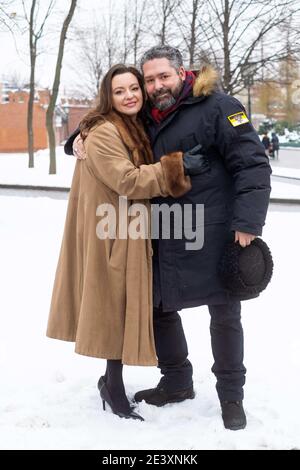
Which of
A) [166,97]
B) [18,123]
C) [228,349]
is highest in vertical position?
[166,97]

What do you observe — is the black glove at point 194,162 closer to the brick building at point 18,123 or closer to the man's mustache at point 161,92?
the man's mustache at point 161,92

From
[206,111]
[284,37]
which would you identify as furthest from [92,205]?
[284,37]

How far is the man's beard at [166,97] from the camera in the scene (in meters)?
3.19

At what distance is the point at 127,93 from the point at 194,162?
1.72 feet

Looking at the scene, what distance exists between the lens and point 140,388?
12.7ft

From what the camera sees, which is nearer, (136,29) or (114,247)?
(114,247)

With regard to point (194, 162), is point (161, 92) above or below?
above

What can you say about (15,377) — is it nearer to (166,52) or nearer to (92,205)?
(92,205)

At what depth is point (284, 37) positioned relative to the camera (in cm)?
1878

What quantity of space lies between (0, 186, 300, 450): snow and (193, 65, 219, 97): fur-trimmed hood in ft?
5.82

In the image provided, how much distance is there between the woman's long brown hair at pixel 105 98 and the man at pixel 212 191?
0.20 ft

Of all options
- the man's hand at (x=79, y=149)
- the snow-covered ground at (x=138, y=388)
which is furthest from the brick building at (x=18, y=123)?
the man's hand at (x=79, y=149)

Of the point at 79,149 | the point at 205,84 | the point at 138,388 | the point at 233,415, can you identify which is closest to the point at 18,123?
the point at 138,388

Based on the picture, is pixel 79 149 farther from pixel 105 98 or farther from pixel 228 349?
pixel 228 349
